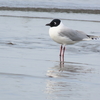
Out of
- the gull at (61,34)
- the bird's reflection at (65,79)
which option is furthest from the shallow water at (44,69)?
the gull at (61,34)

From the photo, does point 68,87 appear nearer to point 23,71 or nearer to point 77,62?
point 23,71

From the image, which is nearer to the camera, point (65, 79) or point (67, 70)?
point (65, 79)

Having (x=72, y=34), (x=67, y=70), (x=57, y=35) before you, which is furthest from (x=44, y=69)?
(x=72, y=34)

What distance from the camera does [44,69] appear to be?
8.16m

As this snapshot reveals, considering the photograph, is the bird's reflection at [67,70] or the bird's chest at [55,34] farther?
the bird's chest at [55,34]

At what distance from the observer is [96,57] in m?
9.84

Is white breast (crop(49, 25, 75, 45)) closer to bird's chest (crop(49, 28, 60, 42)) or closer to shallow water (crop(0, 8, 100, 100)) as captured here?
bird's chest (crop(49, 28, 60, 42))

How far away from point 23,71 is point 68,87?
4.57ft

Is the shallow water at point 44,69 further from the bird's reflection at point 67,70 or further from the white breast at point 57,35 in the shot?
the white breast at point 57,35

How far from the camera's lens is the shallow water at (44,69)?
621 centimetres

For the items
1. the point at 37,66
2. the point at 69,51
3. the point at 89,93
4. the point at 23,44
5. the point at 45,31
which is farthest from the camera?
the point at 45,31

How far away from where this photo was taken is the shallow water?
6.21 m

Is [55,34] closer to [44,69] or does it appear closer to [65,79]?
[44,69]

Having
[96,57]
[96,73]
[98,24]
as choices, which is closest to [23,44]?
[96,57]
